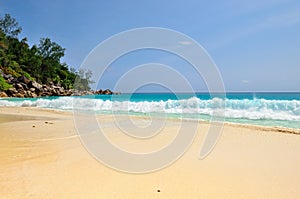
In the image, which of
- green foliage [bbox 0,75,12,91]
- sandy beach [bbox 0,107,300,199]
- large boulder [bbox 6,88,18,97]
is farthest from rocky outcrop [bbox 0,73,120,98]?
sandy beach [bbox 0,107,300,199]

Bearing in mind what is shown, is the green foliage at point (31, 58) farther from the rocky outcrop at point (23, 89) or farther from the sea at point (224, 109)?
the sea at point (224, 109)

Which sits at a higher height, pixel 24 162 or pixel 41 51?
pixel 41 51

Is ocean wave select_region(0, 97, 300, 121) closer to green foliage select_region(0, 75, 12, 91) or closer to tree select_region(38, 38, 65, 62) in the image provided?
green foliage select_region(0, 75, 12, 91)

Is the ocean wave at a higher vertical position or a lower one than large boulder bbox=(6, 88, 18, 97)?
higher

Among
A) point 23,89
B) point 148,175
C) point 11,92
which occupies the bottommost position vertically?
point 148,175

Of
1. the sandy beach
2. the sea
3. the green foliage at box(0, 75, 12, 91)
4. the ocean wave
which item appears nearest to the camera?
the sandy beach

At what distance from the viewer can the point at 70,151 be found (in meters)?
4.95

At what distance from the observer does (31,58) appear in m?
58.0

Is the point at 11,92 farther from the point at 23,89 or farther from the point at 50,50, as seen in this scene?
the point at 50,50

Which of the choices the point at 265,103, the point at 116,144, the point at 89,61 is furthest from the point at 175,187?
the point at 265,103

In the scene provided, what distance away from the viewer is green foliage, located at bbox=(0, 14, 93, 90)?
173 ft

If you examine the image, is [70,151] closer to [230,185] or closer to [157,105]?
[230,185]

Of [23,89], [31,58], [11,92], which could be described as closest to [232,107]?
[11,92]

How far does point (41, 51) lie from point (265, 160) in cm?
7163
